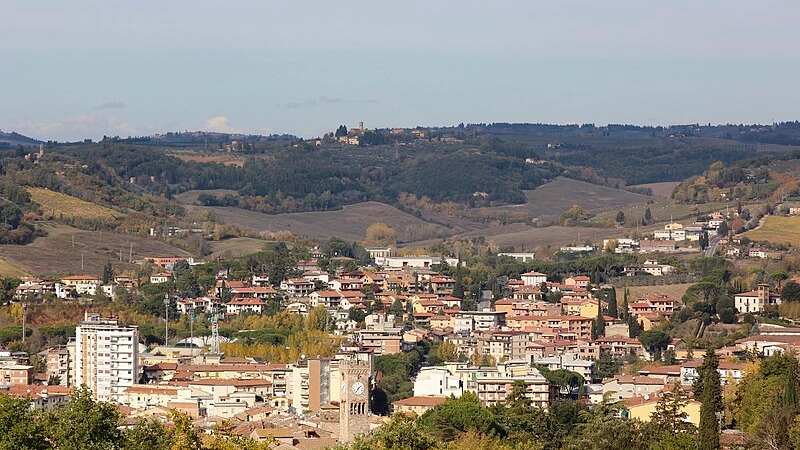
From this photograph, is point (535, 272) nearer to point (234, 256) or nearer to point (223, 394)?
point (234, 256)

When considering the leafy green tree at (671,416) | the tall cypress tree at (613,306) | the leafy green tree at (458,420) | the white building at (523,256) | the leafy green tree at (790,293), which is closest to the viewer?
the leafy green tree at (671,416)

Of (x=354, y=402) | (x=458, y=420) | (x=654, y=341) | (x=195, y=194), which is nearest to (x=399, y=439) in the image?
(x=458, y=420)

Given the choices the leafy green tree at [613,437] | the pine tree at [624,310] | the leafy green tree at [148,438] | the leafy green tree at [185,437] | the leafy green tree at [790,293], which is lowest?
the leafy green tree at [613,437]

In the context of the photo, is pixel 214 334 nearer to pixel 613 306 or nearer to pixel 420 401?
pixel 613 306

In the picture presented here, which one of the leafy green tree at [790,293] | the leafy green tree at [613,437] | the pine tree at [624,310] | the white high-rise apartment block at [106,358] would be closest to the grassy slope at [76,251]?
the white high-rise apartment block at [106,358]

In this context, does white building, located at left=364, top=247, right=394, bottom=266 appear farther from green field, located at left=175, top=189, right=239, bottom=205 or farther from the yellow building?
the yellow building

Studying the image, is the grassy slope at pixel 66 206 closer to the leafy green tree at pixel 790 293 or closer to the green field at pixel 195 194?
the green field at pixel 195 194

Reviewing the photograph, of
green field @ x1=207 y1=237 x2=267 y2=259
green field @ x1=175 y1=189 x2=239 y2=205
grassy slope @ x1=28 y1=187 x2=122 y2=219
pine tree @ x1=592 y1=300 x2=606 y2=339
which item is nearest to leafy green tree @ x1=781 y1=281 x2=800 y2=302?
pine tree @ x1=592 y1=300 x2=606 y2=339

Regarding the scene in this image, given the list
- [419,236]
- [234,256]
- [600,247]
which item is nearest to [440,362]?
[234,256]
